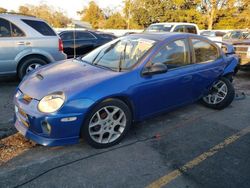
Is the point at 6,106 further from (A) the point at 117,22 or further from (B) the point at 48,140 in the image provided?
(A) the point at 117,22

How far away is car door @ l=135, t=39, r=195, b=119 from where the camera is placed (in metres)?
3.65

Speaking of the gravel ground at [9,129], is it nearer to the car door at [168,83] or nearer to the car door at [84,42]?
the car door at [168,83]

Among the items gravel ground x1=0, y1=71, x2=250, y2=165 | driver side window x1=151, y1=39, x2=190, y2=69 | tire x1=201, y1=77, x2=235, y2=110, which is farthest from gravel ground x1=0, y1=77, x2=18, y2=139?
tire x1=201, y1=77, x2=235, y2=110

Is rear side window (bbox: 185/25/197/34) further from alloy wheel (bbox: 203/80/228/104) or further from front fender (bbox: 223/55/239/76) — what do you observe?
alloy wheel (bbox: 203/80/228/104)

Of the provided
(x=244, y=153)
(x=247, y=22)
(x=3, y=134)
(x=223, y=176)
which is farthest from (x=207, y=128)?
(x=247, y=22)

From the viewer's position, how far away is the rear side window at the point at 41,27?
6.30 metres

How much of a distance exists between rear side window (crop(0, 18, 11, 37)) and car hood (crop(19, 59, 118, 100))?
2.68m

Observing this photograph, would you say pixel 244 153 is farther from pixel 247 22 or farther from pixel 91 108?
pixel 247 22

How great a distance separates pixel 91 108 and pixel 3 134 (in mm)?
1601

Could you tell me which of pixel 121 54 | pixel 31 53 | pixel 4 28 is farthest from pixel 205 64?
pixel 4 28

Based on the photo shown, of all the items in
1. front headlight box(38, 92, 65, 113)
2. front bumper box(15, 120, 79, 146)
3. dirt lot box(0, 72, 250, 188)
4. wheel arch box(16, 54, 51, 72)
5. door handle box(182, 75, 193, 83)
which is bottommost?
dirt lot box(0, 72, 250, 188)

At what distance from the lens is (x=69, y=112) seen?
298cm

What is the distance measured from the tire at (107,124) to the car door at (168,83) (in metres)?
0.32

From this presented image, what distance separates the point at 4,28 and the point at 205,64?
4.78m
